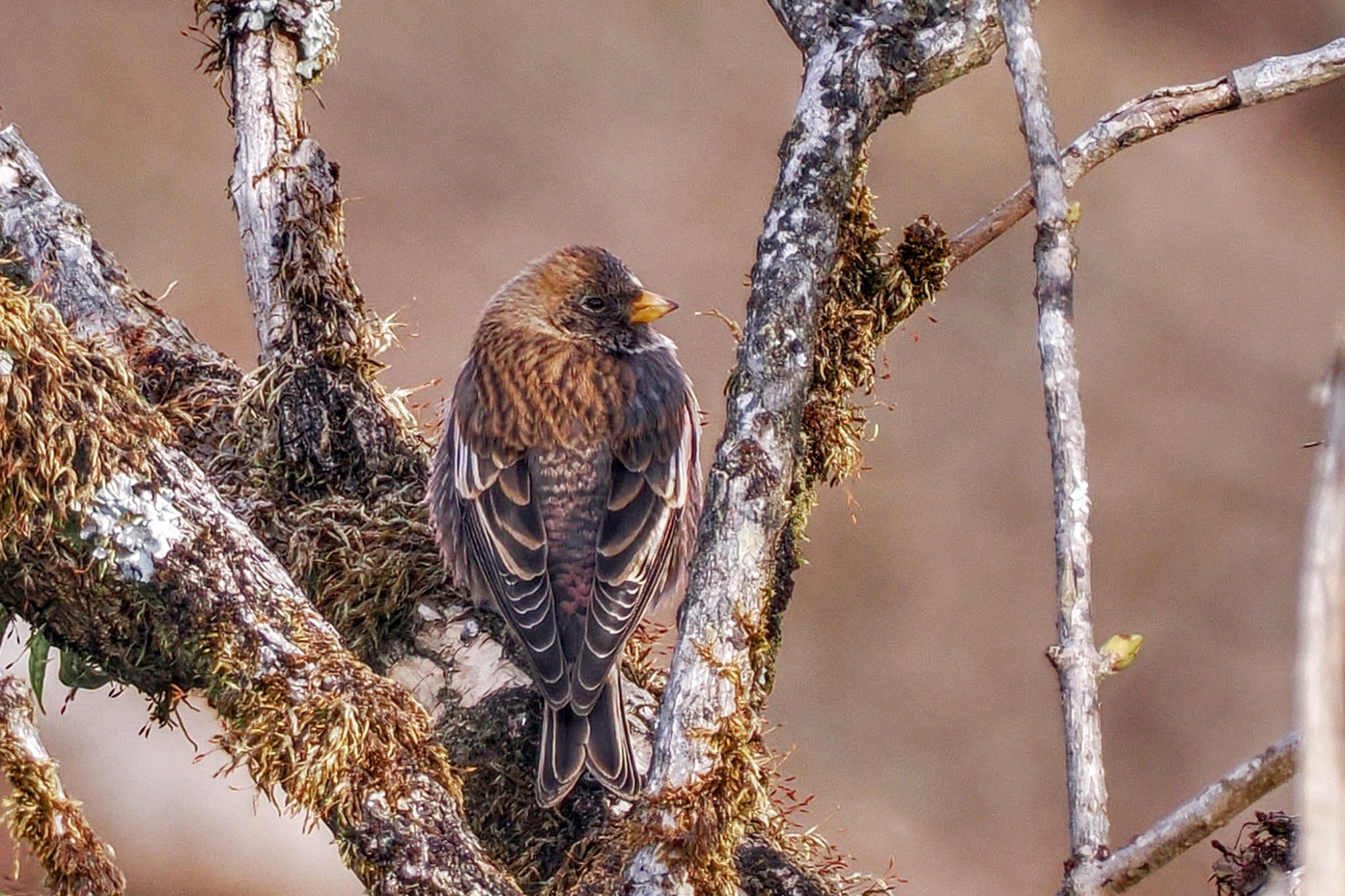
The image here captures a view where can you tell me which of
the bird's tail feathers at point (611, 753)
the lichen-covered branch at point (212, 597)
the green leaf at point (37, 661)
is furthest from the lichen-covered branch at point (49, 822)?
the bird's tail feathers at point (611, 753)

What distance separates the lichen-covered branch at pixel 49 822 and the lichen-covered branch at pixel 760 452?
0.89 metres

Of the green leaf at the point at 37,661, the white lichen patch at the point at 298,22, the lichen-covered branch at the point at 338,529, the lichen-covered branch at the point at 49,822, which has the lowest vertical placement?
the lichen-covered branch at the point at 49,822

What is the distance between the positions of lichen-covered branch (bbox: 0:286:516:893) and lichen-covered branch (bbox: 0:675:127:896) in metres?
0.26

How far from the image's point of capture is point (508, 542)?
3299 mm

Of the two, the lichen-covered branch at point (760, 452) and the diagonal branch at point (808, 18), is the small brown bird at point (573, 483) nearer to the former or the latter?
the lichen-covered branch at point (760, 452)

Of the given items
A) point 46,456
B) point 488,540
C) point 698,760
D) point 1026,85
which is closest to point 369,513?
point 488,540

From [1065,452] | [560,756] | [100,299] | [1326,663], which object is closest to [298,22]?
[100,299]

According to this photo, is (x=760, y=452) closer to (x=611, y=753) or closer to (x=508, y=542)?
(x=611, y=753)

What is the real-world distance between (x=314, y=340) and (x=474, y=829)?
1.15 meters

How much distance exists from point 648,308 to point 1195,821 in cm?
247

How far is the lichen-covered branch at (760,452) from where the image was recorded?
85.8 inches

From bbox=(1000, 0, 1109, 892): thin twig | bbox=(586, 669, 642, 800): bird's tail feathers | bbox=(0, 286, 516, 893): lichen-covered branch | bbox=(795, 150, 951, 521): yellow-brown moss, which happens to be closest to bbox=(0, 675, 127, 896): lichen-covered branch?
bbox=(0, 286, 516, 893): lichen-covered branch

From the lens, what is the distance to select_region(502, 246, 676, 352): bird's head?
4.00 meters

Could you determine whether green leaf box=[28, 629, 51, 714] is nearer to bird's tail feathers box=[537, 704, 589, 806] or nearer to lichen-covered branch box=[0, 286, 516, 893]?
lichen-covered branch box=[0, 286, 516, 893]
